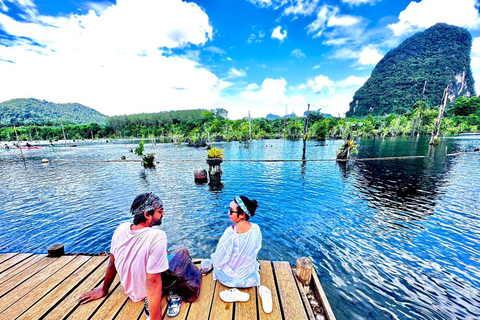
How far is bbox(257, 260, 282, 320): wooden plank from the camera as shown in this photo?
2.80 m

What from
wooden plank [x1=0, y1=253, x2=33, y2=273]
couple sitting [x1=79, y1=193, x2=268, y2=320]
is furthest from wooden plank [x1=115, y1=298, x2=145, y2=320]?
wooden plank [x1=0, y1=253, x2=33, y2=273]

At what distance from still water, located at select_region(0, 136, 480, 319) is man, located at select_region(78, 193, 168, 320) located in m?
3.97

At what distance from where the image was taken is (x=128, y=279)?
2.76 metres

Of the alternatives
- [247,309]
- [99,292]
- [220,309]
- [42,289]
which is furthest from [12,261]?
[247,309]

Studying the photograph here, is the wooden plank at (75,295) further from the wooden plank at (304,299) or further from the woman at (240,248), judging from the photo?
the wooden plank at (304,299)

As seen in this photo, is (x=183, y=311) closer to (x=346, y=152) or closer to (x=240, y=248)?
(x=240, y=248)

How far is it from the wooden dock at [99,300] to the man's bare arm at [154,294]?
48 centimetres

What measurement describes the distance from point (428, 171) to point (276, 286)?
71.1 feet

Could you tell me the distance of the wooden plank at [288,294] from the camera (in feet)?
9.39

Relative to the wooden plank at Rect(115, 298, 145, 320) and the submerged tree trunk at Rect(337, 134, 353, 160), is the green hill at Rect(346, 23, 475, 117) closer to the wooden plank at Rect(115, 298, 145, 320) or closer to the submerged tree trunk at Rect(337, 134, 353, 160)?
the submerged tree trunk at Rect(337, 134, 353, 160)

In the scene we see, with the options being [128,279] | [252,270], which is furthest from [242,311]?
[128,279]

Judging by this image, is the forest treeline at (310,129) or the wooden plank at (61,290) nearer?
the wooden plank at (61,290)

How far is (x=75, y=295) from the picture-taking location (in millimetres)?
3244

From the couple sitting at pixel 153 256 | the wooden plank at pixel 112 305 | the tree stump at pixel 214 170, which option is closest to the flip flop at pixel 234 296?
the couple sitting at pixel 153 256
